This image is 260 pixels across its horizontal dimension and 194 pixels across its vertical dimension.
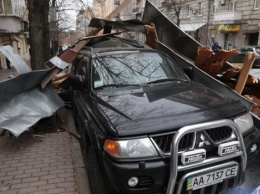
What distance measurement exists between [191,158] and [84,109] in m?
1.73

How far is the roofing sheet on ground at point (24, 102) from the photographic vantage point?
4491 millimetres

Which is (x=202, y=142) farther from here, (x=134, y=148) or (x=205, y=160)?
(x=134, y=148)

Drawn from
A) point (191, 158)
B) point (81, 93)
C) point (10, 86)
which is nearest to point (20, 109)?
point (10, 86)

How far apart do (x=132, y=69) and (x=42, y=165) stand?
203 cm

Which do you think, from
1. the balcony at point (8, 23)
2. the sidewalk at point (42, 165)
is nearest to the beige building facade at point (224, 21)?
the balcony at point (8, 23)

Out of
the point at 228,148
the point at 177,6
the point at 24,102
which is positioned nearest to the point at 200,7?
the point at 177,6

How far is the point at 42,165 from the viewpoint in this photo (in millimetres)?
4055

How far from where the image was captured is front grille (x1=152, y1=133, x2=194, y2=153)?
2.55 m

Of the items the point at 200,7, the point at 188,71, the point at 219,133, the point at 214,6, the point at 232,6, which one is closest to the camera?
the point at 219,133

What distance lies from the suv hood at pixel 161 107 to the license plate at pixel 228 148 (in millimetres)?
290

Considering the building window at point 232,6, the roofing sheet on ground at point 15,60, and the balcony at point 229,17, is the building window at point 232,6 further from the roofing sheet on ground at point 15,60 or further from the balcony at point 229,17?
the roofing sheet on ground at point 15,60

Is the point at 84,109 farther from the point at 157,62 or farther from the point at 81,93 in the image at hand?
the point at 157,62

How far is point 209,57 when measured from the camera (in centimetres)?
544

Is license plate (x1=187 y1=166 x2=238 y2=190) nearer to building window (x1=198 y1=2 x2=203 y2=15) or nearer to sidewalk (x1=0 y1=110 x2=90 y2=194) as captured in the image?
sidewalk (x1=0 y1=110 x2=90 y2=194)
